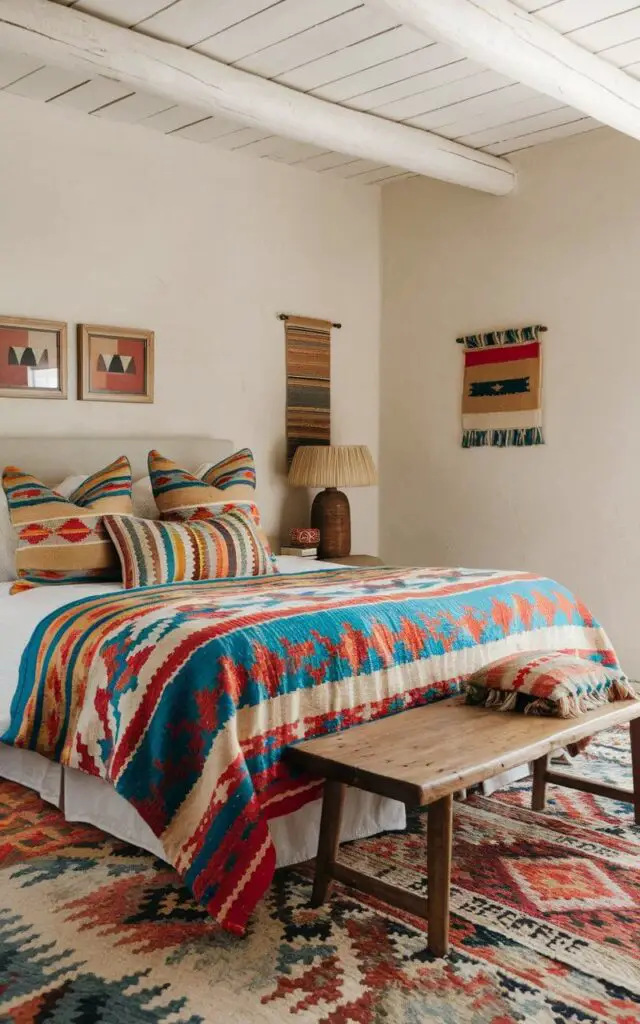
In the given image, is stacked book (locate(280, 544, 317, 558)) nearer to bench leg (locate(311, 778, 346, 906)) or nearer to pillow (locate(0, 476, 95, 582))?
pillow (locate(0, 476, 95, 582))

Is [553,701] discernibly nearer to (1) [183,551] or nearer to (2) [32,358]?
(1) [183,551]

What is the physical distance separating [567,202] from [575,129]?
0.35 m

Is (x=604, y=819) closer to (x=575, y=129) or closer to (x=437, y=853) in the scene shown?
(x=437, y=853)

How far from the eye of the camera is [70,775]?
2869 mm

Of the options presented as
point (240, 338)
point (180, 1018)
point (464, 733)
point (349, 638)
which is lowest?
point (180, 1018)

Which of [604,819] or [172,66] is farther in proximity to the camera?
[172,66]

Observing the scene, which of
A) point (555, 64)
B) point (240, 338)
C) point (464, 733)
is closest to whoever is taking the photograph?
point (464, 733)

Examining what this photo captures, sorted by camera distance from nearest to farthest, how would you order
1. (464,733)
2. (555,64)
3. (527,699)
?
1. (464,733)
2. (527,699)
3. (555,64)

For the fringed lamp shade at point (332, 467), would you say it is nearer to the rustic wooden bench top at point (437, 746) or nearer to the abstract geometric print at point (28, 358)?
the abstract geometric print at point (28, 358)

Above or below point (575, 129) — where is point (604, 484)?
below

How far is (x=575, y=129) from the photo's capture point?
470cm

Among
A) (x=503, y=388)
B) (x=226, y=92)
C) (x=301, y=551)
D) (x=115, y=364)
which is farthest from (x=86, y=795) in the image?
(x=503, y=388)

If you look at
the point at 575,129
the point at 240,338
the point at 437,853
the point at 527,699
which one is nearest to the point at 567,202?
the point at 575,129

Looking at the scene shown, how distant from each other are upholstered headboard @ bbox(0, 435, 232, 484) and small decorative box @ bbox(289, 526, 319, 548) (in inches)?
23.9
